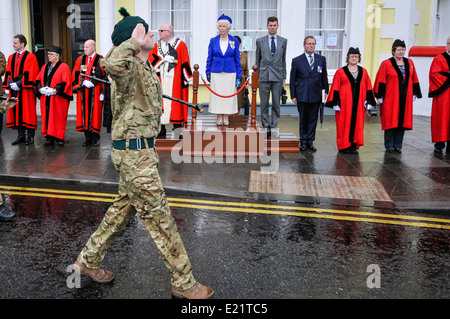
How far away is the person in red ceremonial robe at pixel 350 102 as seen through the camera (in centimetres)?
973

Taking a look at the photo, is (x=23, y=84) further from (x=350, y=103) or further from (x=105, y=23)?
(x=350, y=103)

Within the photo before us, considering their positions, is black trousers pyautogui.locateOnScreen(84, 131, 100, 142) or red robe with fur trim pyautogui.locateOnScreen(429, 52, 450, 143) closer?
red robe with fur trim pyautogui.locateOnScreen(429, 52, 450, 143)

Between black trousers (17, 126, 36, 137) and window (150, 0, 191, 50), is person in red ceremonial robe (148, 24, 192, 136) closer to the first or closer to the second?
black trousers (17, 126, 36, 137)

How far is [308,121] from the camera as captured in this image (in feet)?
33.2

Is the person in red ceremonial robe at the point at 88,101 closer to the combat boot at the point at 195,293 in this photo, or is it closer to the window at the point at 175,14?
the window at the point at 175,14

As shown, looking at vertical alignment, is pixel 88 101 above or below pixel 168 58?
below

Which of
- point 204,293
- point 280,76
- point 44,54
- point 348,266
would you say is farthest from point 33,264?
point 44,54

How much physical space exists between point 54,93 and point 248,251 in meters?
6.41

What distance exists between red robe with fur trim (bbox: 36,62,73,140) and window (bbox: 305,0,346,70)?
6.99 m

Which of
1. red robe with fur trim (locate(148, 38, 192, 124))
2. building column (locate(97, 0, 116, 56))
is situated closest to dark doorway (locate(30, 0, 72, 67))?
building column (locate(97, 0, 116, 56))

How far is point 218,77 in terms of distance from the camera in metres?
9.74

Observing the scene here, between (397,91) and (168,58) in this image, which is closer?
(397,91)

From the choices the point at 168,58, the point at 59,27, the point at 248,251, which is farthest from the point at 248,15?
the point at 248,251

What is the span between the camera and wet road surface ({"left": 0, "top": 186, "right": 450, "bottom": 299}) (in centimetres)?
422
